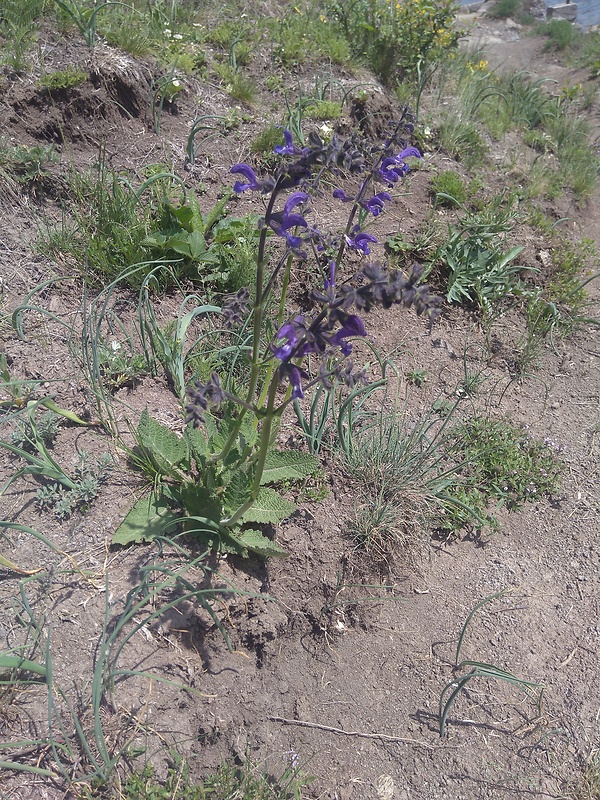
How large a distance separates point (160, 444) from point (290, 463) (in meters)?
0.53

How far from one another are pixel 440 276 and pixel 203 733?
2.88m

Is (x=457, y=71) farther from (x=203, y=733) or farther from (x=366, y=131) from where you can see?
(x=203, y=733)

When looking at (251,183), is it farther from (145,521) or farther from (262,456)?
(145,521)

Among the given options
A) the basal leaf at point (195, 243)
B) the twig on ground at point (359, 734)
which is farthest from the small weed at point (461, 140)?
the twig on ground at point (359, 734)

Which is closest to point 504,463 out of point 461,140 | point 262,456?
point 262,456

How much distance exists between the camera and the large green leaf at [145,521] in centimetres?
204

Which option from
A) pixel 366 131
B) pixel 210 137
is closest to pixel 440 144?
pixel 366 131

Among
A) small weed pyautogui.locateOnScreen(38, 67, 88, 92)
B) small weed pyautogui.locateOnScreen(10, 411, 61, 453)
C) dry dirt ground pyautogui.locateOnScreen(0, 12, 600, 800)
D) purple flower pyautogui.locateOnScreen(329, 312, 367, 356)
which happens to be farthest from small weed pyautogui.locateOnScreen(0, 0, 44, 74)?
purple flower pyautogui.locateOnScreen(329, 312, 367, 356)

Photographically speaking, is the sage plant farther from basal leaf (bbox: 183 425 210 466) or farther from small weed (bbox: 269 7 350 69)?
small weed (bbox: 269 7 350 69)

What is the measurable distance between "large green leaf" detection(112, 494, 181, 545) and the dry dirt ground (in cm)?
10

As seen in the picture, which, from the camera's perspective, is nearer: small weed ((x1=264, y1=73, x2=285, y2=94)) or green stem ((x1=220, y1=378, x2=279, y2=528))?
green stem ((x1=220, y1=378, x2=279, y2=528))

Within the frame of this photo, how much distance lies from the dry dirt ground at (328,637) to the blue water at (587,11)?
15.5 metres

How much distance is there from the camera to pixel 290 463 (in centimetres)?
231

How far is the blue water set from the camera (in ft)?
45.7
